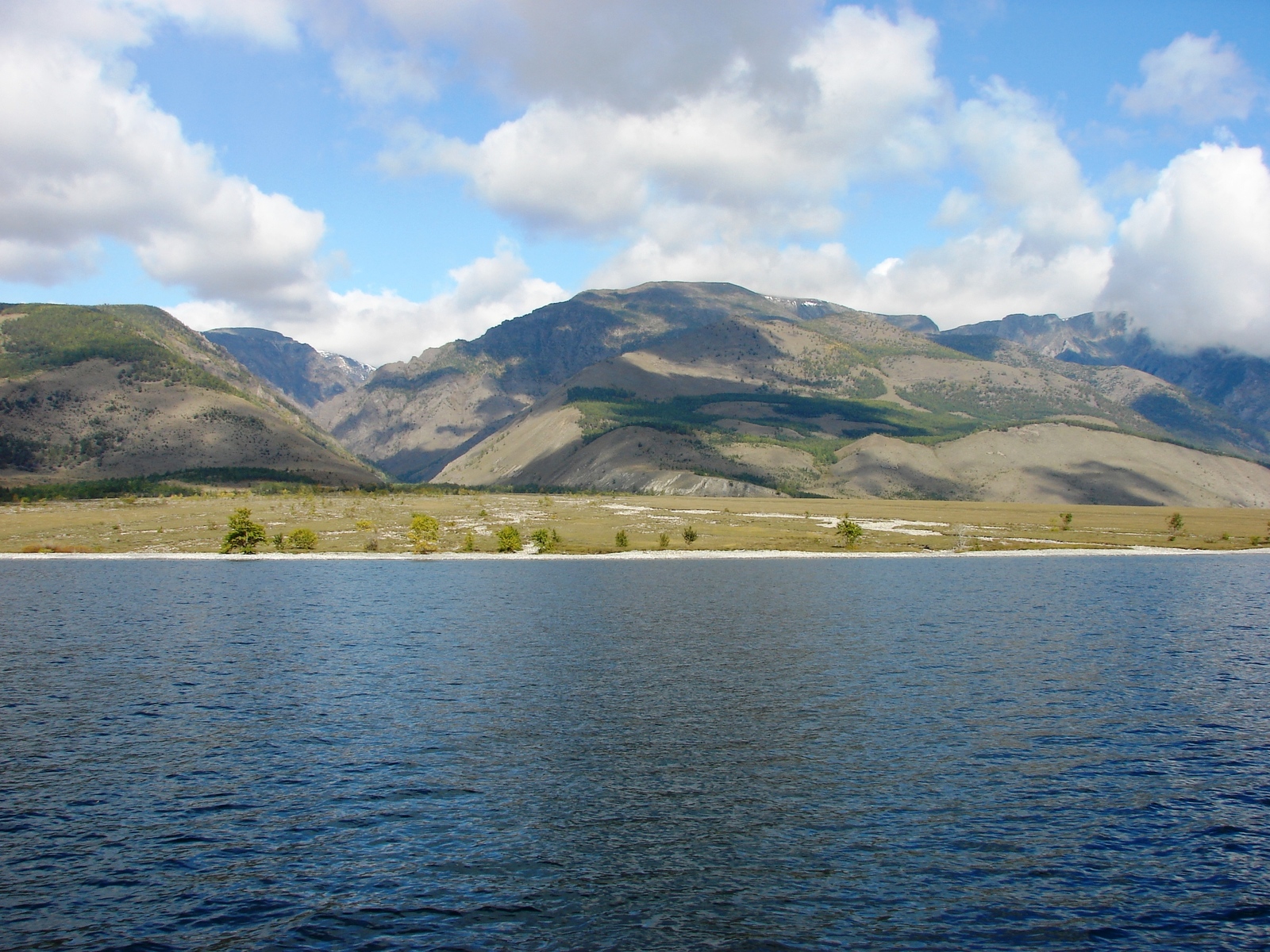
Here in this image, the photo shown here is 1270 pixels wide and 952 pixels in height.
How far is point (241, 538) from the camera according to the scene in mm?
155000

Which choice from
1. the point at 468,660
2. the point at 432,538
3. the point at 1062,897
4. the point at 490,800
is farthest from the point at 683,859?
the point at 432,538

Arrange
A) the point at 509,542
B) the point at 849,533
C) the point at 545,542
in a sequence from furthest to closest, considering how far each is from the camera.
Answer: the point at 849,533
the point at 545,542
the point at 509,542

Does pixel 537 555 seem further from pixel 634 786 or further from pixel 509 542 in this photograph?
pixel 634 786

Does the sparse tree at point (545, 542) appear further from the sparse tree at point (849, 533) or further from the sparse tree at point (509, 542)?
the sparse tree at point (849, 533)

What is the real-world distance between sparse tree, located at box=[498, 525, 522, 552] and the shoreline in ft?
4.48

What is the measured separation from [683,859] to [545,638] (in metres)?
43.3

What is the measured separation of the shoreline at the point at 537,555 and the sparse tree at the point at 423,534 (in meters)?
2.73

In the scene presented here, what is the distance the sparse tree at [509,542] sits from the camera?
160 meters

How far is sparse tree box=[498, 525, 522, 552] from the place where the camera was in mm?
159750

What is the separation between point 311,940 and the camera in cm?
2416

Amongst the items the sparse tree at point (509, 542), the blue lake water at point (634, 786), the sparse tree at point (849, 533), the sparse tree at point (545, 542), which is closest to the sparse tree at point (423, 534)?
the sparse tree at point (509, 542)

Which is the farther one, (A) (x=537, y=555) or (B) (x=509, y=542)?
(B) (x=509, y=542)

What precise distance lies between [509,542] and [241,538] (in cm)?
4662

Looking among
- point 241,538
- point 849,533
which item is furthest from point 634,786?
point 849,533
